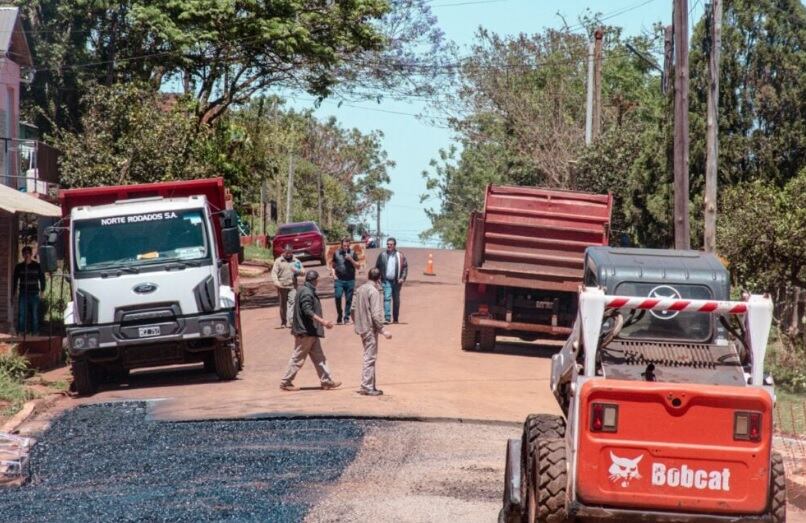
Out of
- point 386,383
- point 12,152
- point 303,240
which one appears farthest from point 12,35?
point 303,240

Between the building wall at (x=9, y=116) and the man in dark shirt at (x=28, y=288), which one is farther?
the building wall at (x=9, y=116)

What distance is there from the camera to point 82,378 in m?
18.7

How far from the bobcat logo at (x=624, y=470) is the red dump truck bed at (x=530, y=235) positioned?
14.8m

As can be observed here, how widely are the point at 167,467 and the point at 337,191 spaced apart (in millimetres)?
79919

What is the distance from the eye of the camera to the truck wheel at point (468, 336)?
2339 cm

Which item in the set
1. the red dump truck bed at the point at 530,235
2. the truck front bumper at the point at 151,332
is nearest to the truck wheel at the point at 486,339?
the red dump truck bed at the point at 530,235

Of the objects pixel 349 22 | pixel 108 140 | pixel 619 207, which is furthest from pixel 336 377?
pixel 619 207

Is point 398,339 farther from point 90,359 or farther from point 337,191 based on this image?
point 337,191

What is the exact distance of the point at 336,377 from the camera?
19.6 metres

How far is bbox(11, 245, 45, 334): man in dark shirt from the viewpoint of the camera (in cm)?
2334

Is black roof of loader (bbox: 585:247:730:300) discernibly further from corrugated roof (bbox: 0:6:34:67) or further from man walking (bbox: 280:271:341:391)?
corrugated roof (bbox: 0:6:34:67)

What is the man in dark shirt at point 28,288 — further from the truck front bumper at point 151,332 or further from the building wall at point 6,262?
the truck front bumper at point 151,332

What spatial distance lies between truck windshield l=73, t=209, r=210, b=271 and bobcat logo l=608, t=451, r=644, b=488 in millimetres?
11670

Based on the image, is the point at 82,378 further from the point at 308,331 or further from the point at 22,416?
the point at 308,331
